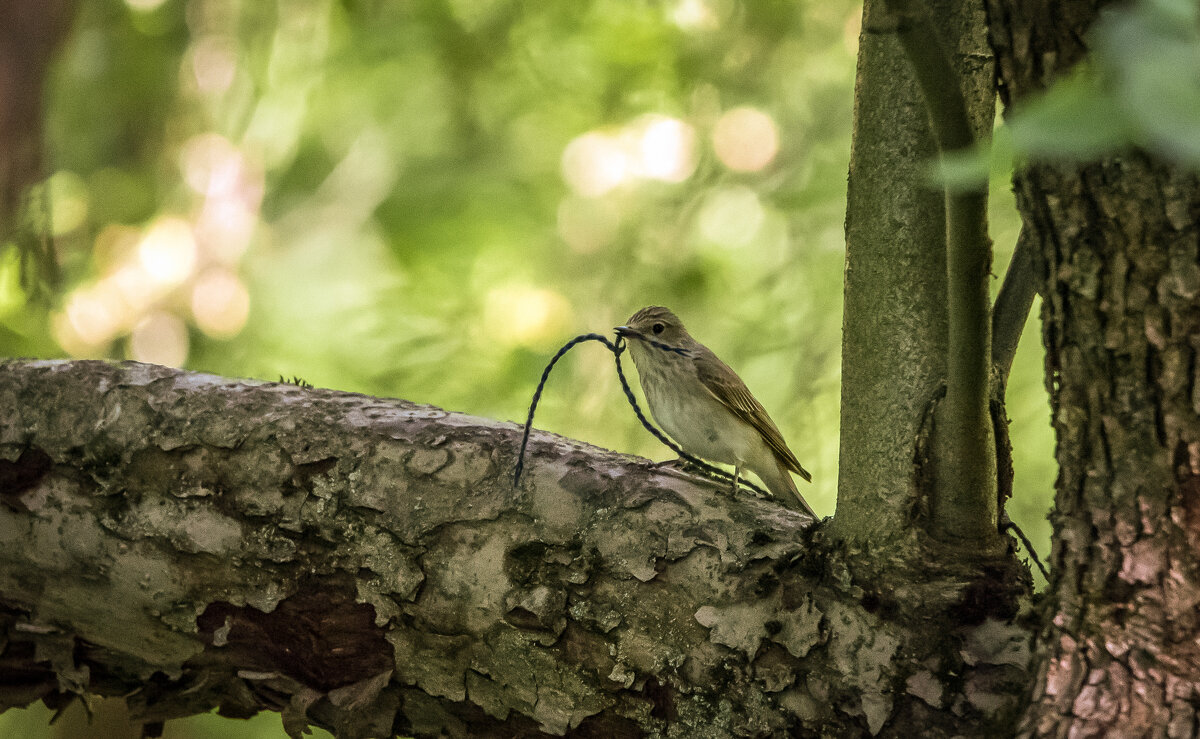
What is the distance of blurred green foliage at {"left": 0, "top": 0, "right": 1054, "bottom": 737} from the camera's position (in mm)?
4535

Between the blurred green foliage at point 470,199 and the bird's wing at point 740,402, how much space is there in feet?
2.92

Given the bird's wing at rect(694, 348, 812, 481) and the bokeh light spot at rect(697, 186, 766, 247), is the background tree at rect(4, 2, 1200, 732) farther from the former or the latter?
the bird's wing at rect(694, 348, 812, 481)

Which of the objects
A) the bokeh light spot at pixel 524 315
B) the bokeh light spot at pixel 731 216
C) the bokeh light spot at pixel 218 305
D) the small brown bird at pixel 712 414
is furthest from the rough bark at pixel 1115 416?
the bokeh light spot at pixel 218 305

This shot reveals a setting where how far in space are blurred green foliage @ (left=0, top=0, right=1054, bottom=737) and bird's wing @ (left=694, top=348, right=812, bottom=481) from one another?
2.92 ft

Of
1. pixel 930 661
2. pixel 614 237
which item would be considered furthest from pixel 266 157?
pixel 930 661

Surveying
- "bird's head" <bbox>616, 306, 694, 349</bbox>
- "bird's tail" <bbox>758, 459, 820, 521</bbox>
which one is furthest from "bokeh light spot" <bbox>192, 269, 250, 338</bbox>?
"bird's tail" <bbox>758, 459, 820, 521</bbox>

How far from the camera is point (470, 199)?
4.75 m

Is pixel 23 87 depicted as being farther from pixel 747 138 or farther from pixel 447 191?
pixel 747 138

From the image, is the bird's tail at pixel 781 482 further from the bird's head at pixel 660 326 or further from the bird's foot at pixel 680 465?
the bird's foot at pixel 680 465

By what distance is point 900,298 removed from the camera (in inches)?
72.6

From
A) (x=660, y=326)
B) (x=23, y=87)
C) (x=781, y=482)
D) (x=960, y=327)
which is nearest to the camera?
(x=960, y=327)

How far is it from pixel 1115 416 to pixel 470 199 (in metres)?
3.82

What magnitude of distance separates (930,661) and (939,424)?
1.49 ft

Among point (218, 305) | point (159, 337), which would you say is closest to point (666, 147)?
point (218, 305)
